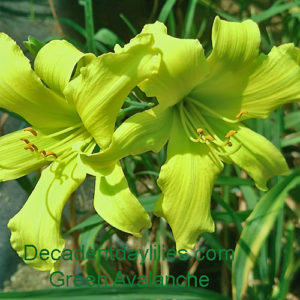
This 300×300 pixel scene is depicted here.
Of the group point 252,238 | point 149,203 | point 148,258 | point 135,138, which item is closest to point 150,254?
point 148,258

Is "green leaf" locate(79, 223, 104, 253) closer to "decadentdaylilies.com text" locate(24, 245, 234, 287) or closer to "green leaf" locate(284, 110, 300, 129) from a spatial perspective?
"decadentdaylilies.com text" locate(24, 245, 234, 287)

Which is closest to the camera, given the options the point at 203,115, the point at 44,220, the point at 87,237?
the point at 44,220

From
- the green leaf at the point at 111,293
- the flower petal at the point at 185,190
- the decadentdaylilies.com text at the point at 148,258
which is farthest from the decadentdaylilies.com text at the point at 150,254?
the flower petal at the point at 185,190

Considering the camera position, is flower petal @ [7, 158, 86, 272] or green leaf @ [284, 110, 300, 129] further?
green leaf @ [284, 110, 300, 129]

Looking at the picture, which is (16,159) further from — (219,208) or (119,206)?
(219,208)

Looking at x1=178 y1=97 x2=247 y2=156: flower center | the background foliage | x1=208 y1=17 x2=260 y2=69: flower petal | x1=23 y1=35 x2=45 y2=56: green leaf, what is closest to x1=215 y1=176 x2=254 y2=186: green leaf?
the background foliage

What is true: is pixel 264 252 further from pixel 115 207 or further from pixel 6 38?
pixel 6 38
